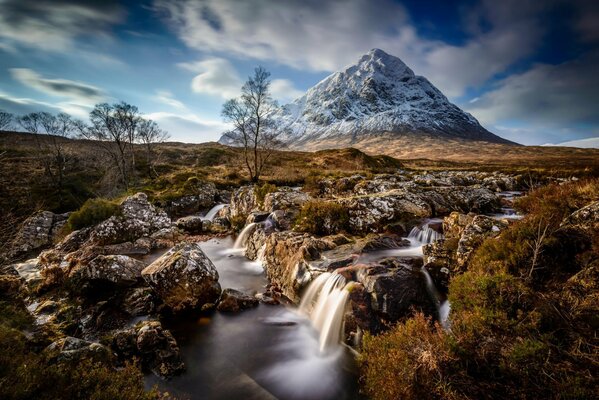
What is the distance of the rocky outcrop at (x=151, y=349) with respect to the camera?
285 inches

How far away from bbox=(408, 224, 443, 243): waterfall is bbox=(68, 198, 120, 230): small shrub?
20031 mm

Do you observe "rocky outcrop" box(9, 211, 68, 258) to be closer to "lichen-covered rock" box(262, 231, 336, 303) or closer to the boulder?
the boulder

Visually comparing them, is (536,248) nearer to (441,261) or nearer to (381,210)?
(441,261)

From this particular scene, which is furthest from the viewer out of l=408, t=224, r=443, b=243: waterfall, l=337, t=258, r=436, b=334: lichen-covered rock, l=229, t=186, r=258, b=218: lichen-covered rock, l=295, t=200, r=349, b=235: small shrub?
l=229, t=186, r=258, b=218: lichen-covered rock

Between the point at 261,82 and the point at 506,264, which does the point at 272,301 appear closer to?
the point at 506,264

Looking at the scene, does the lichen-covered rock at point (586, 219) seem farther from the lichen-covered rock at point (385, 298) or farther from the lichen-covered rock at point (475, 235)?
the lichen-covered rock at point (385, 298)

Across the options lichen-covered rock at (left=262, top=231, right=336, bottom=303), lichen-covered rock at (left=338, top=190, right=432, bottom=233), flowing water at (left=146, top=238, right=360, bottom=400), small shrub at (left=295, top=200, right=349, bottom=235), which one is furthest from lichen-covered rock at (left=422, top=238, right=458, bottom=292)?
small shrub at (left=295, top=200, right=349, bottom=235)

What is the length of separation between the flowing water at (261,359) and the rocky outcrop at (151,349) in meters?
0.32

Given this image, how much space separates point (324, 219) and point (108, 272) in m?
10.4

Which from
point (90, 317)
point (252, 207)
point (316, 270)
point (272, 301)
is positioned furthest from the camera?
point (252, 207)

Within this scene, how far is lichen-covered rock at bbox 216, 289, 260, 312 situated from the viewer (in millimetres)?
10500

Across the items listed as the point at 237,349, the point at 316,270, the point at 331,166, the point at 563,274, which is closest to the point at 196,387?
the point at 237,349

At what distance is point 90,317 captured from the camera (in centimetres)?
934

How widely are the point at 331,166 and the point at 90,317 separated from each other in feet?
136
